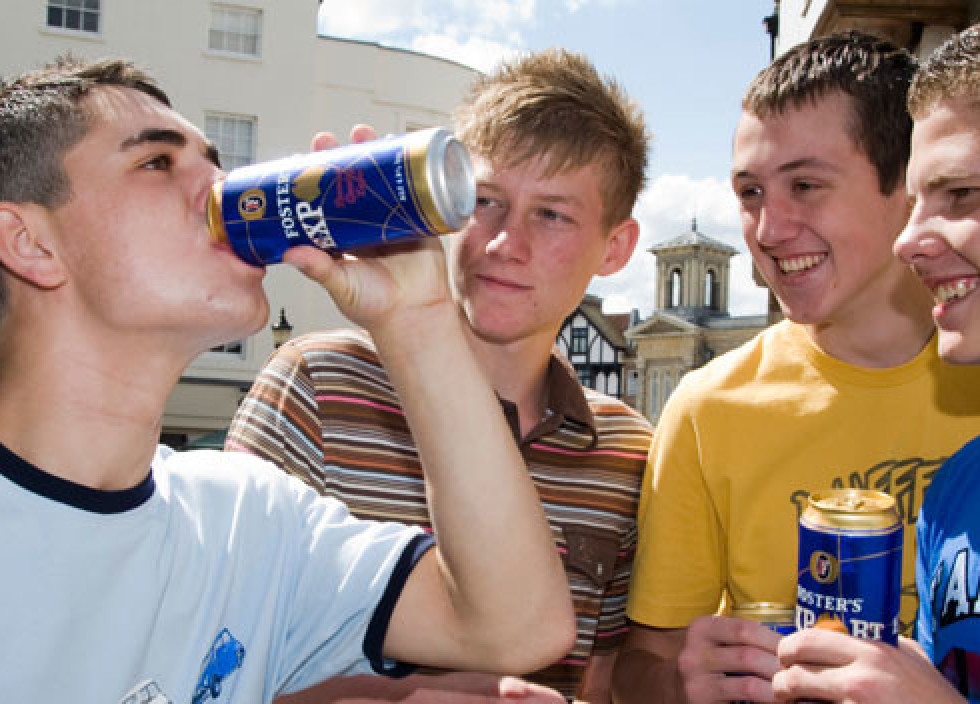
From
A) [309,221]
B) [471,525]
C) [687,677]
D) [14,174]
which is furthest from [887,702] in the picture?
[14,174]

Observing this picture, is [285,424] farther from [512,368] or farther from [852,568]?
[852,568]

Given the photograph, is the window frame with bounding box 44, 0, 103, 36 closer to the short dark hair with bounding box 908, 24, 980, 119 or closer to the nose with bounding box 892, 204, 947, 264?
the short dark hair with bounding box 908, 24, 980, 119

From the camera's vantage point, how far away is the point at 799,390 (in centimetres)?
230

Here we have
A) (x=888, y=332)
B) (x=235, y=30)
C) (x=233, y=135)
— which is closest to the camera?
(x=888, y=332)

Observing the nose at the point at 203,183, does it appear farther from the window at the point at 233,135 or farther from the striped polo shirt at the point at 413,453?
the window at the point at 233,135

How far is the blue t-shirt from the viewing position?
65.1 inches

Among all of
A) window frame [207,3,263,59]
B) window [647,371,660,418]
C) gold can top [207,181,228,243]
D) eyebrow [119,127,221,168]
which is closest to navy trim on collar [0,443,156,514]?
gold can top [207,181,228,243]

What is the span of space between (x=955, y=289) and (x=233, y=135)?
18275 millimetres

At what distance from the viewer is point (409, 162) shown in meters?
1.47

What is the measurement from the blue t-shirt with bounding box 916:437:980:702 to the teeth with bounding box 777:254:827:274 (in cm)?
58

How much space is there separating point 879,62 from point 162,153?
5.73 ft

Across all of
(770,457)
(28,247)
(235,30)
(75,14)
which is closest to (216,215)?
(28,247)

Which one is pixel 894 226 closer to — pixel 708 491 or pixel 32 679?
pixel 708 491

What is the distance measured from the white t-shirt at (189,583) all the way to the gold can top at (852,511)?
0.69 m
